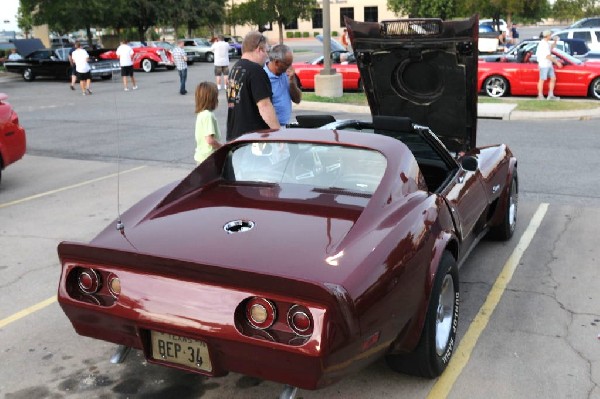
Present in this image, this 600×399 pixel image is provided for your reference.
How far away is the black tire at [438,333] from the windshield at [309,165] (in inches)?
26.1

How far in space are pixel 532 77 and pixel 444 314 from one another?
14362mm

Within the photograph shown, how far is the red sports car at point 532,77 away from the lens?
53.5 feet

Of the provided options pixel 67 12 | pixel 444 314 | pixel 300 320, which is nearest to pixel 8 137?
pixel 444 314

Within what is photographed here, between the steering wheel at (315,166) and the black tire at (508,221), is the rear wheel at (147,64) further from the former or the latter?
the steering wheel at (315,166)

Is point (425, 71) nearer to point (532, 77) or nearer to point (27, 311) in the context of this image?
point (27, 311)

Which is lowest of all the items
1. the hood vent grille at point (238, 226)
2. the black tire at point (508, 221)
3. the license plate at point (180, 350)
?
the black tire at point (508, 221)

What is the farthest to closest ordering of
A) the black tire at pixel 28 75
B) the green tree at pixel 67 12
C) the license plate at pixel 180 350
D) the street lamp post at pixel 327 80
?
1. the green tree at pixel 67 12
2. the black tire at pixel 28 75
3. the street lamp post at pixel 327 80
4. the license plate at pixel 180 350

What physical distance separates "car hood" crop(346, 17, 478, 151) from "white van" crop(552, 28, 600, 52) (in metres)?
20.3

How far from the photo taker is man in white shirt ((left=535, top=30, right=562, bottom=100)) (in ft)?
49.8

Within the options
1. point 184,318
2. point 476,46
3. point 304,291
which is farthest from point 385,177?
point 476,46

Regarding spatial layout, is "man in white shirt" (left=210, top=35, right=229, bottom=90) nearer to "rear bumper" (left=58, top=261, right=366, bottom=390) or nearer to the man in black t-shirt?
the man in black t-shirt

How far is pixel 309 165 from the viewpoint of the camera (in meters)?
4.12

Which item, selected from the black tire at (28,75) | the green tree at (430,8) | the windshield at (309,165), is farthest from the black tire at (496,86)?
the green tree at (430,8)

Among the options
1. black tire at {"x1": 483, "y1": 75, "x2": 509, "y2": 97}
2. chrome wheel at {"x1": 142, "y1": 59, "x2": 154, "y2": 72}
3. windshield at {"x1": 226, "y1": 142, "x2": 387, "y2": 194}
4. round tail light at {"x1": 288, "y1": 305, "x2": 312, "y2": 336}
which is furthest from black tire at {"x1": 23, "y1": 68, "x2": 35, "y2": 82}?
round tail light at {"x1": 288, "y1": 305, "x2": 312, "y2": 336}
